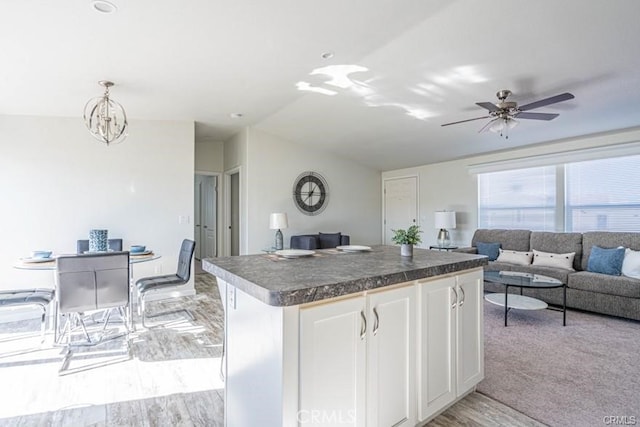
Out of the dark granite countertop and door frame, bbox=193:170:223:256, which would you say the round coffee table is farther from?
door frame, bbox=193:170:223:256

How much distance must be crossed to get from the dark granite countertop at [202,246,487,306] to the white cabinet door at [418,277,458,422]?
0.37ft

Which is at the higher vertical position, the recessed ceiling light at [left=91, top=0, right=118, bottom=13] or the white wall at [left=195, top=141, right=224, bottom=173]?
the recessed ceiling light at [left=91, top=0, right=118, bottom=13]

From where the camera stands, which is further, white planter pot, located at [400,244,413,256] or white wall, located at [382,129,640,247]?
white wall, located at [382,129,640,247]

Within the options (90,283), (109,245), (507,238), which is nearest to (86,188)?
(109,245)

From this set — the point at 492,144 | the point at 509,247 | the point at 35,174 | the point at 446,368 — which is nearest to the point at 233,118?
the point at 35,174

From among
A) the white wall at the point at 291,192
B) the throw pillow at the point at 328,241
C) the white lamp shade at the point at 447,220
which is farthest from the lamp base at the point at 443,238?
the throw pillow at the point at 328,241

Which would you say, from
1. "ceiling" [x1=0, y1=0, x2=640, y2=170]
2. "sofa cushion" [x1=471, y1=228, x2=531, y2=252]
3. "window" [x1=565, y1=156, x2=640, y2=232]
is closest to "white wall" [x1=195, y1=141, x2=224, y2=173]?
"ceiling" [x1=0, y1=0, x2=640, y2=170]

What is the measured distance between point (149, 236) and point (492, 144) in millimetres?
5357

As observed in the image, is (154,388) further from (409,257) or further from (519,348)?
(519,348)

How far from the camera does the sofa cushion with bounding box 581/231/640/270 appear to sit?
13.3 feet

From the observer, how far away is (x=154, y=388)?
231 cm

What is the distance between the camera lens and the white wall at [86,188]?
4070mm

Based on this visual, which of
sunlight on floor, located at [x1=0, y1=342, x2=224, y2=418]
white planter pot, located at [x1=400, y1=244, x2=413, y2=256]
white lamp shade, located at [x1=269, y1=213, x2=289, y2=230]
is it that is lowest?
sunlight on floor, located at [x1=0, y1=342, x2=224, y2=418]

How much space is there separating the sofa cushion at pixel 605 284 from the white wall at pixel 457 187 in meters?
1.92
